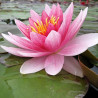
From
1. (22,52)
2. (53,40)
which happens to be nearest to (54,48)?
(53,40)

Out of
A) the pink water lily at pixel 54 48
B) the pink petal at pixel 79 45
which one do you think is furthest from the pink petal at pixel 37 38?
the pink petal at pixel 79 45

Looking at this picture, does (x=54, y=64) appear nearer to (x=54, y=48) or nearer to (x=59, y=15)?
(x=54, y=48)

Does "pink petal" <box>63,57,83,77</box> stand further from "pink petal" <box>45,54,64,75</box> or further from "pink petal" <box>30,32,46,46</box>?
"pink petal" <box>30,32,46,46</box>

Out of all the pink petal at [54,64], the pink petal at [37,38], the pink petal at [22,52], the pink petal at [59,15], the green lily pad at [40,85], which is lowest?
the green lily pad at [40,85]

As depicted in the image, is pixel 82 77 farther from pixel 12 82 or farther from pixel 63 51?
pixel 12 82

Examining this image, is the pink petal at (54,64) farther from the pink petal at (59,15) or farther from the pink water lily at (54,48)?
the pink petal at (59,15)

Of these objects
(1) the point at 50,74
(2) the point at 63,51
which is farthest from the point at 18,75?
(2) the point at 63,51
